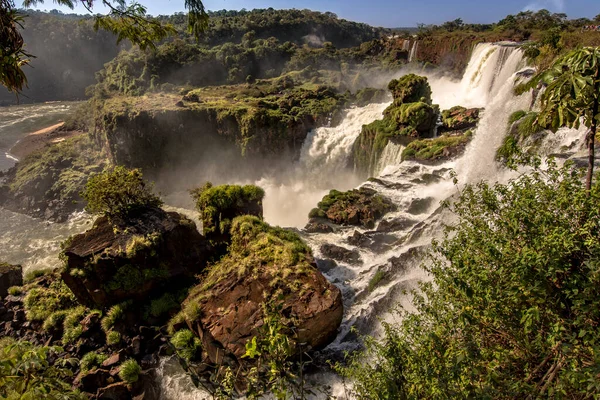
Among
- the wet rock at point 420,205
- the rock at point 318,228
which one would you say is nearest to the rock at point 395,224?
the wet rock at point 420,205

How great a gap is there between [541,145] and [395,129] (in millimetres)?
10121

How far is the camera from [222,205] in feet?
45.2

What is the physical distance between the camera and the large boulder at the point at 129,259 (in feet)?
39.9

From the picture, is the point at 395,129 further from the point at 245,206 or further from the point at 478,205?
the point at 478,205

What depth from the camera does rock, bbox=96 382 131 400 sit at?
10000 millimetres

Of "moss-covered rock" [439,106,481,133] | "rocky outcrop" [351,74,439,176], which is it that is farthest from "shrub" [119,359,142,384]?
"moss-covered rock" [439,106,481,133]

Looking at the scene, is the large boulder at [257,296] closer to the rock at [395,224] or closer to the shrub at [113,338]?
the shrub at [113,338]

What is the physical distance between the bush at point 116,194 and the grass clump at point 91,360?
4731 millimetres

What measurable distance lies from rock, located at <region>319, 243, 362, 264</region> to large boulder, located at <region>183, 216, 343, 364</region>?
102 inches

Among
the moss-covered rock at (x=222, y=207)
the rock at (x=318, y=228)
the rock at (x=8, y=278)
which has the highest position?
the moss-covered rock at (x=222, y=207)

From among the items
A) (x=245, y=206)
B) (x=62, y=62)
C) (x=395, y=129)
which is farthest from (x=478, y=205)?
(x=62, y=62)

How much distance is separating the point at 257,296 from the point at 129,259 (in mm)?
5061

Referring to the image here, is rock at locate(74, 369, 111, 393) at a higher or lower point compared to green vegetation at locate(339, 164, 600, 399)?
lower

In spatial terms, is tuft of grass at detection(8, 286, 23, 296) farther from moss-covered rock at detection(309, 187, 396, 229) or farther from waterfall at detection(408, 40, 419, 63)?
waterfall at detection(408, 40, 419, 63)
